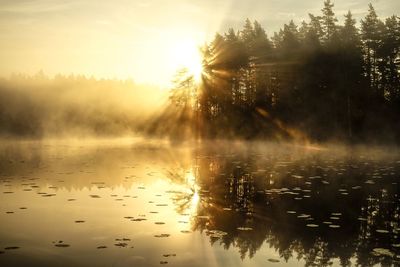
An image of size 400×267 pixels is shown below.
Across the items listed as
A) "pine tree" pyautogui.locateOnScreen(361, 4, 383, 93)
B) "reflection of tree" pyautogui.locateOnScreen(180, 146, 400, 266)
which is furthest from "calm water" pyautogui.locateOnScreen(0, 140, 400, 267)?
"pine tree" pyautogui.locateOnScreen(361, 4, 383, 93)

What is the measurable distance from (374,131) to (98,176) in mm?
46771

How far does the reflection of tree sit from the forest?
3723 cm

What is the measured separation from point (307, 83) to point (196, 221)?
170 feet

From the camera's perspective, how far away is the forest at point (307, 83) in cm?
5812

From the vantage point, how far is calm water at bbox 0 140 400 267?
887 centimetres

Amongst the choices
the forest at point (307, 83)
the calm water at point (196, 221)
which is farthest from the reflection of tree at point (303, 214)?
the forest at point (307, 83)

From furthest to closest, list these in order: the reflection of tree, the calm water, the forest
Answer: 1. the forest
2. the reflection of tree
3. the calm water

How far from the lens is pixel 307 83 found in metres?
60.3

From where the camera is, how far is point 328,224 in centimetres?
1211

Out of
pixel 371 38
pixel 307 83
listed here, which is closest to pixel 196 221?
pixel 307 83

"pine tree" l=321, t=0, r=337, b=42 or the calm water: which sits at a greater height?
"pine tree" l=321, t=0, r=337, b=42

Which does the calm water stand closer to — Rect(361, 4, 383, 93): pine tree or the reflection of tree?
the reflection of tree

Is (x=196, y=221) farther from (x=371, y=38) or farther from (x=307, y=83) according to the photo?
(x=371, y=38)

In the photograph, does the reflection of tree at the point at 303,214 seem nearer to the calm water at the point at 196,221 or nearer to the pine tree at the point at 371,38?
the calm water at the point at 196,221
